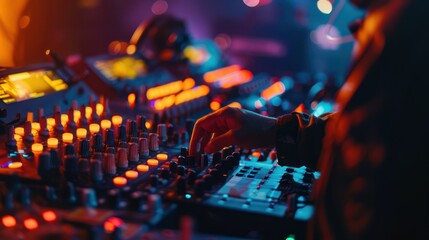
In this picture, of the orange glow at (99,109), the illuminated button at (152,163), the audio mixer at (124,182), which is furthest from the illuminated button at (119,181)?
the orange glow at (99,109)

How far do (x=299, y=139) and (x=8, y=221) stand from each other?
2.63 feet

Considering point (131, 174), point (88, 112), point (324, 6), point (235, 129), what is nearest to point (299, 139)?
point (235, 129)

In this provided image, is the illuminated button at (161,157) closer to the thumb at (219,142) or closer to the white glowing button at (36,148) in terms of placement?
the thumb at (219,142)

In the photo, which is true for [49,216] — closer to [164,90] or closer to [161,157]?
[161,157]

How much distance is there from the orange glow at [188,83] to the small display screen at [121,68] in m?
0.20

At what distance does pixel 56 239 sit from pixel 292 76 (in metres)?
2.62

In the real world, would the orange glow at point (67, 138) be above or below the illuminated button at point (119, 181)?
above

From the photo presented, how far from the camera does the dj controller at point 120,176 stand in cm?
97

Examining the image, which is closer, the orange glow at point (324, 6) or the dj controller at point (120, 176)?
the dj controller at point (120, 176)

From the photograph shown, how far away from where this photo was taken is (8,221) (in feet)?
3.18

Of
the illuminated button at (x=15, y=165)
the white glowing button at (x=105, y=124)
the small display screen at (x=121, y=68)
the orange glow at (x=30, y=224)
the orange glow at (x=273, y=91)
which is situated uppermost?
the small display screen at (x=121, y=68)

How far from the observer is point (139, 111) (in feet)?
6.64

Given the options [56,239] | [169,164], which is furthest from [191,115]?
[56,239]

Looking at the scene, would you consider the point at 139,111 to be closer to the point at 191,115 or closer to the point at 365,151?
the point at 191,115
